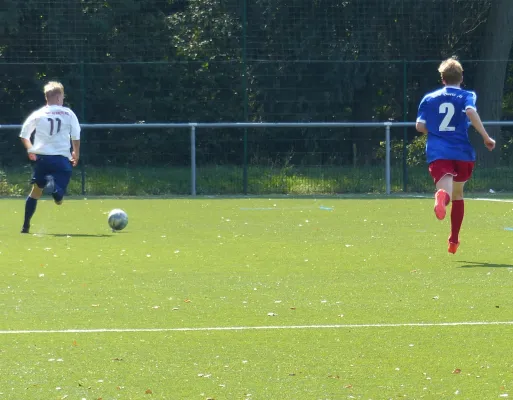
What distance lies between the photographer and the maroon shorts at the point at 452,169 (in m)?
11.3

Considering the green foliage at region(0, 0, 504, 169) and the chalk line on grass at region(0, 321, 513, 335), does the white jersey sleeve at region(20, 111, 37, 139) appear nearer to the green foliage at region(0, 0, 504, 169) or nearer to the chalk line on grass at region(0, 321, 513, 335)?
the chalk line on grass at region(0, 321, 513, 335)

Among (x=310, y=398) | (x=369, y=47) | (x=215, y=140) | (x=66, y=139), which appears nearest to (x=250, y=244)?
(x=66, y=139)

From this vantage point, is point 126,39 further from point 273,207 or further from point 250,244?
point 250,244

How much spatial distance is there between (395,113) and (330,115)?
1294 millimetres

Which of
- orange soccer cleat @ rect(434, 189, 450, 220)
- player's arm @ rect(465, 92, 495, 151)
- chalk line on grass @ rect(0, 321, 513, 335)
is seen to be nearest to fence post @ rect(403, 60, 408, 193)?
player's arm @ rect(465, 92, 495, 151)

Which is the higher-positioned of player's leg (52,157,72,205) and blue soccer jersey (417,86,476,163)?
blue soccer jersey (417,86,476,163)

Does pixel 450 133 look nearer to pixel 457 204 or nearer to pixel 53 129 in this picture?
pixel 457 204

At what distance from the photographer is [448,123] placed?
1121 centimetres

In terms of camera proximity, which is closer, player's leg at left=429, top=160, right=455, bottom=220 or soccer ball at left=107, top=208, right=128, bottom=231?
player's leg at left=429, top=160, right=455, bottom=220

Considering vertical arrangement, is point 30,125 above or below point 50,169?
above

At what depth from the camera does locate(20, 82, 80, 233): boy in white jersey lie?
14422 millimetres

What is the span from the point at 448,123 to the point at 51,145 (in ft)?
17.2

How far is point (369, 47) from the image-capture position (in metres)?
25.7

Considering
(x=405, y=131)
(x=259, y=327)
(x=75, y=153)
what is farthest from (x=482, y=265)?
(x=405, y=131)
